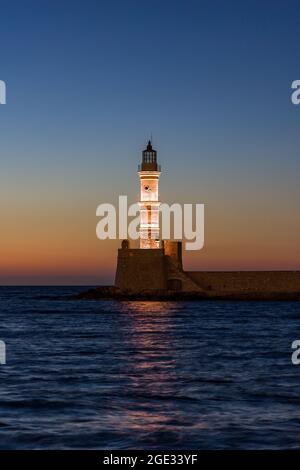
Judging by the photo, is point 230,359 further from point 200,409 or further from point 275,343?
point 200,409

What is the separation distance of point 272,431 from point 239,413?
128 cm

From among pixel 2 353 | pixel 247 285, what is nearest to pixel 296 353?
pixel 2 353

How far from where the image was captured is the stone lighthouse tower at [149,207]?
4859 centimetres

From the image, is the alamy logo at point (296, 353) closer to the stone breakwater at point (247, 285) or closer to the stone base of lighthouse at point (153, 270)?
the stone base of lighthouse at point (153, 270)

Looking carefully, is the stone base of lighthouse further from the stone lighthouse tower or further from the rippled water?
the rippled water

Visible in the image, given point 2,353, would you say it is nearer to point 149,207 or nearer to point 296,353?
point 296,353

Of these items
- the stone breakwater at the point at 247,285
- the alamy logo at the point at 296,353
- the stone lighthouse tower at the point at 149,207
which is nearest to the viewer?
the alamy logo at the point at 296,353

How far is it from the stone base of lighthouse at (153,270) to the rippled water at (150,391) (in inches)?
856

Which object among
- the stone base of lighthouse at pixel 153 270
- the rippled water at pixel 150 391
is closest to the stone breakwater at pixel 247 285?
the stone base of lighthouse at pixel 153 270

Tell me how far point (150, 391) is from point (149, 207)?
3571 centimetres

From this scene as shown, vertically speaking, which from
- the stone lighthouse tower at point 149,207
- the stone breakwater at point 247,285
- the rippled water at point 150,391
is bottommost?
the rippled water at point 150,391

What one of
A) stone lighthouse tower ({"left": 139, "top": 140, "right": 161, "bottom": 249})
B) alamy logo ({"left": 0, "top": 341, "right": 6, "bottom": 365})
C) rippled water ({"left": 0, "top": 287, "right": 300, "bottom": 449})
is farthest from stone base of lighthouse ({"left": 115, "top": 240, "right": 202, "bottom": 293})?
alamy logo ({"left": 0, "top": 341, "right": 6, "bottom": 365})
